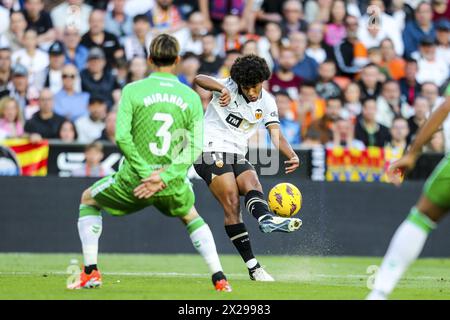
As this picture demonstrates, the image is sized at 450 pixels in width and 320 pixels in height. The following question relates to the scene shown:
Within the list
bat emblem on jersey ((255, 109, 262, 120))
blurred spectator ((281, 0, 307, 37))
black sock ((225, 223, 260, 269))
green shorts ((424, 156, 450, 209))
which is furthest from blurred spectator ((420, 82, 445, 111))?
green shorts ((424, 156, 450, 209))

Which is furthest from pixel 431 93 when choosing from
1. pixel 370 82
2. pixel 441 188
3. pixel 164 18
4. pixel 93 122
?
pixel 441 188

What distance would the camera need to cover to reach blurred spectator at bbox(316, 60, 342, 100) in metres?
20.4

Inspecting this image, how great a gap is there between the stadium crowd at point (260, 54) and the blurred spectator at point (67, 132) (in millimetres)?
24

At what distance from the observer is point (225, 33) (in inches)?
819

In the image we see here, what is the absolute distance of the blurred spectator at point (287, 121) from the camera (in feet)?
63.3

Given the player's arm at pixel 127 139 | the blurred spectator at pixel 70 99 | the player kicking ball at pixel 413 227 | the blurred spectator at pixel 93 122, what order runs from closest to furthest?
the player kicking ball at pixel 413 227
the player's arm at pixel 127 139
the blurred spectator at pixel 93 122
the blurred spectator at pixel 70 99

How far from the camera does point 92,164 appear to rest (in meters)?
17.7

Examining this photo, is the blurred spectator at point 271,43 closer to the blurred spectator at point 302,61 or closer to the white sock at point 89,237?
the blurred spectator at point 302,61

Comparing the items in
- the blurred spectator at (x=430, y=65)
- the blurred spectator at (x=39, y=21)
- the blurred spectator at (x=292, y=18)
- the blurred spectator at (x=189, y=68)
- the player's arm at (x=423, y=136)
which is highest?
the blurred spectator at (x=292, y=18)

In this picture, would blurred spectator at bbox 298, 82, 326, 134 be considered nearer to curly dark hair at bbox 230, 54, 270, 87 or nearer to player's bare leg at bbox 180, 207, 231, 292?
curly dark hair at bbox 230, 54, 270, 87

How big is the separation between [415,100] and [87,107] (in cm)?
653

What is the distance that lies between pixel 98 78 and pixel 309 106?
13.0 feet

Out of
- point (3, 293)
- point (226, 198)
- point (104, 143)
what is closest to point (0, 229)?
point (104, 143)

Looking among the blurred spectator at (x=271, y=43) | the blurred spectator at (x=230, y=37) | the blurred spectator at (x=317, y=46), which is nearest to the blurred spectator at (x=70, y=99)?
the blurred spectator at (x=230, y=37)
